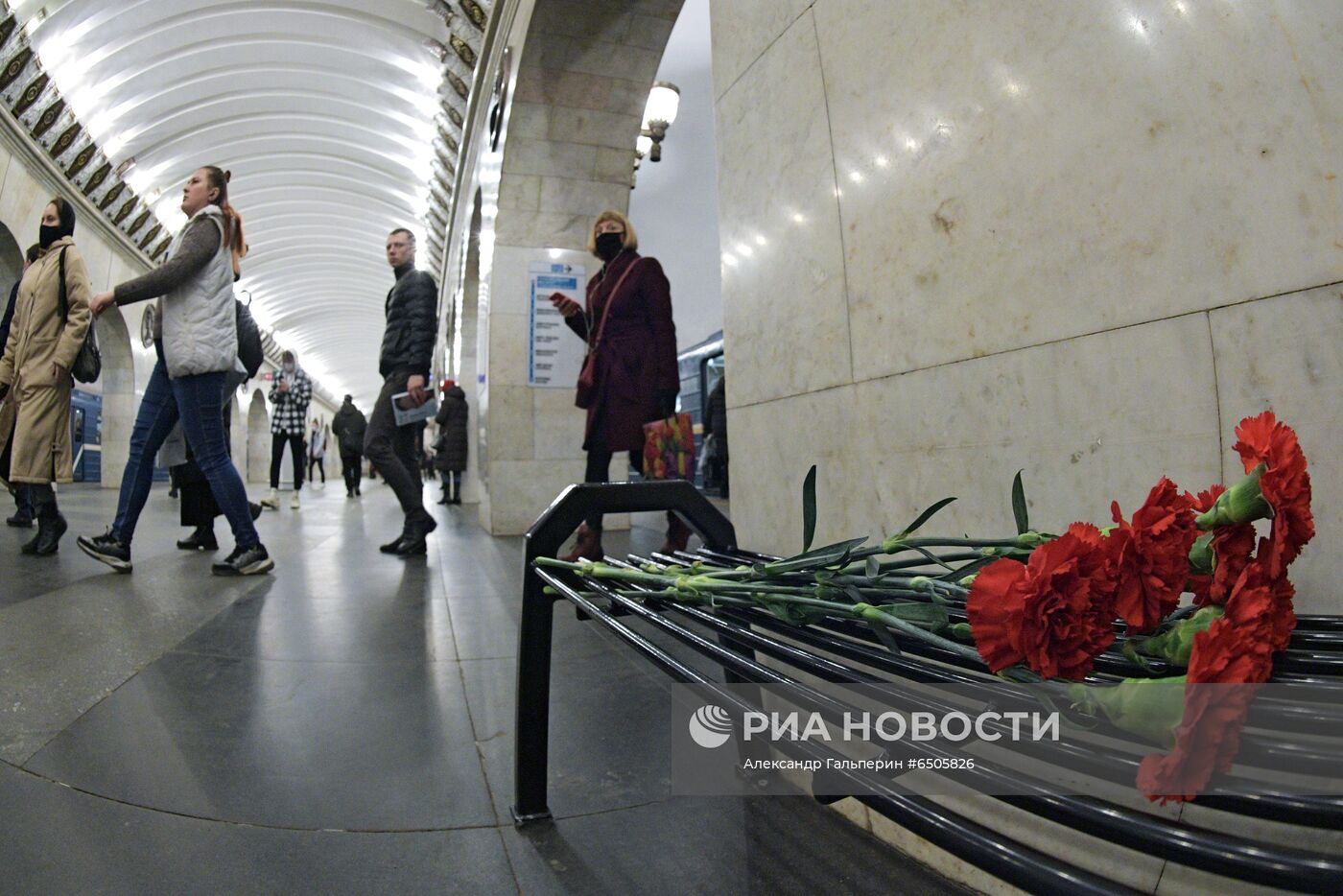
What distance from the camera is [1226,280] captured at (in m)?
0.84

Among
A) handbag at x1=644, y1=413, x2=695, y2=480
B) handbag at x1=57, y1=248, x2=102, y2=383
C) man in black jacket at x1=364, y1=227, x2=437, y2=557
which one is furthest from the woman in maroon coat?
handbag at x1=57, y1=248, x2=102, y2=383

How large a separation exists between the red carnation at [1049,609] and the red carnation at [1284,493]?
100 mm

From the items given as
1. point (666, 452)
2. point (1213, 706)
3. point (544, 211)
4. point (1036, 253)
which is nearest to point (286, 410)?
point (544, 211)

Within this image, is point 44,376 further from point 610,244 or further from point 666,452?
point 666,452

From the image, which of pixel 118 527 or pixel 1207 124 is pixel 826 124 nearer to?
pixel 1207 124

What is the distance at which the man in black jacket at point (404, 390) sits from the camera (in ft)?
15.6

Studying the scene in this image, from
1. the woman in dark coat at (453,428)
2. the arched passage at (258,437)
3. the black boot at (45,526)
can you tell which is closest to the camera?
the black boot at (45,526)

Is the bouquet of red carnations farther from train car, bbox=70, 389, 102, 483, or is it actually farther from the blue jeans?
train car, bbox=70, 389, 102, 483

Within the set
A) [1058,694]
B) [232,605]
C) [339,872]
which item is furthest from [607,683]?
[232,605]

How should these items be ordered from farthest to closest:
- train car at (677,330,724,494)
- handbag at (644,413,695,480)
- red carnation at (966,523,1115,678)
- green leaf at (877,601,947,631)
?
train car at (677,330,724,494) → handbag at (644,413,695,480) → green leaf at (877,601,947,631) → red carnation at (966,523,1115,678)

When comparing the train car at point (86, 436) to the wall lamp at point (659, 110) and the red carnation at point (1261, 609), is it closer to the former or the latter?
the wall lamp at point (659, 110)

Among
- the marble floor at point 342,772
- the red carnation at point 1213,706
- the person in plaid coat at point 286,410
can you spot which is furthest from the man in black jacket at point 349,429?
the red carnation at point 1213,706

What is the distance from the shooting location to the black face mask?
413cm

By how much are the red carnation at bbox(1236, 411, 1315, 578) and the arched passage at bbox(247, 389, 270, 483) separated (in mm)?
32436
